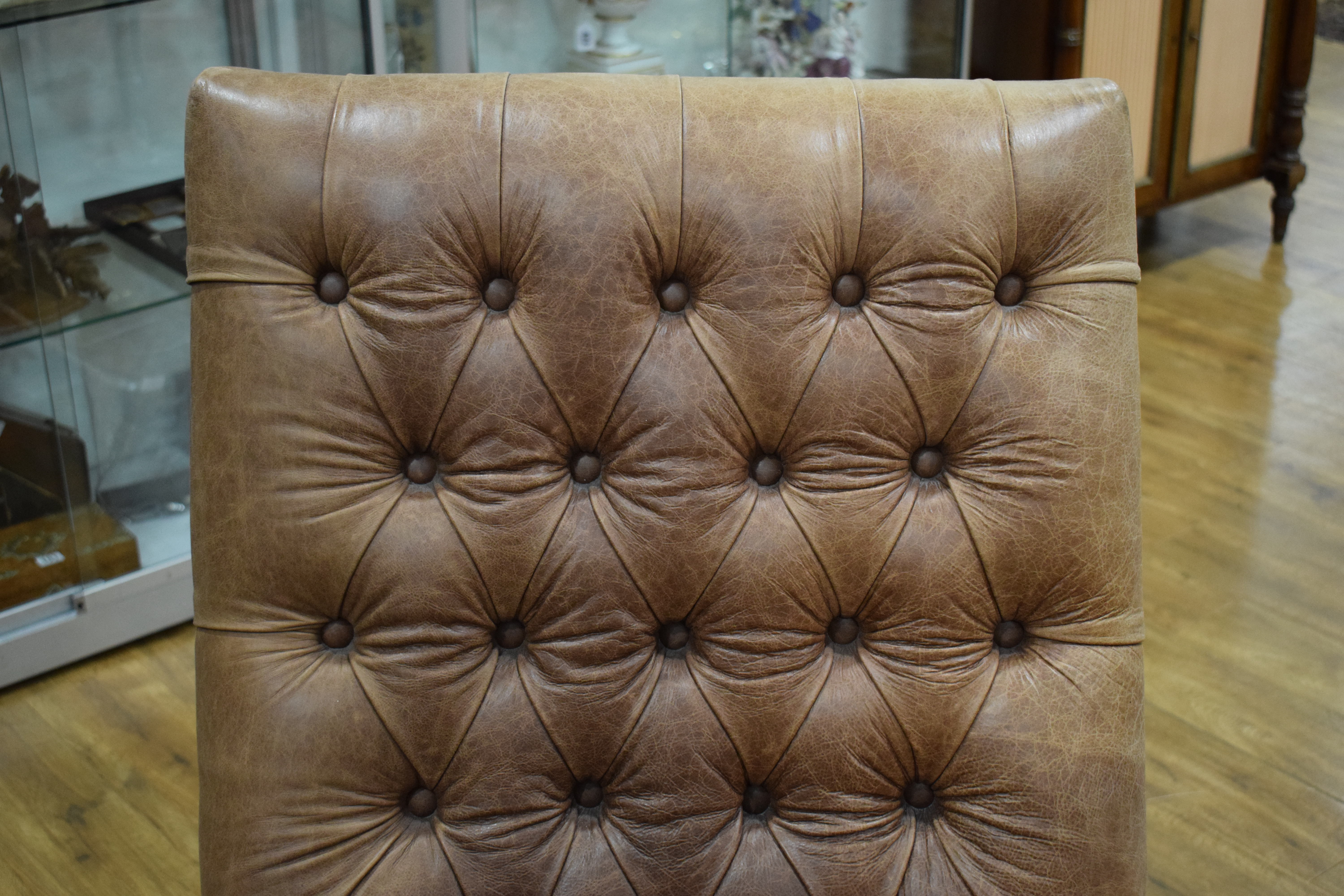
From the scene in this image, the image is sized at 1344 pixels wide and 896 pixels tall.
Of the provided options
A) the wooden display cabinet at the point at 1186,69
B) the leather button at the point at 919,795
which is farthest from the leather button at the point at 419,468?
the wooden display cabinet at the point at 1186,69

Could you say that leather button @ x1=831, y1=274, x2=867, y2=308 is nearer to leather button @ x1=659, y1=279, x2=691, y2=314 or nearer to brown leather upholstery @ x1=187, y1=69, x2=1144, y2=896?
brown leather upholstery @ x1=187, y1=69, x2=1144, y2=896

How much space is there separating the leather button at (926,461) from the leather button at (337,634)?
1.43ft

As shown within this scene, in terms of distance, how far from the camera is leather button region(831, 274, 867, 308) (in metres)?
1.01

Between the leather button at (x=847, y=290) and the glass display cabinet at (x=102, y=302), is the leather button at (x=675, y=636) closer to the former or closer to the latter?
Result: the leather button at (x=847, y=290)

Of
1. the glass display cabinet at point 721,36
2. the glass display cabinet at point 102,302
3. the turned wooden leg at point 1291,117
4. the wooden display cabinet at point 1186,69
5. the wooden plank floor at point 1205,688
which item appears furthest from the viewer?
the turned wooden leg at point 1291,117

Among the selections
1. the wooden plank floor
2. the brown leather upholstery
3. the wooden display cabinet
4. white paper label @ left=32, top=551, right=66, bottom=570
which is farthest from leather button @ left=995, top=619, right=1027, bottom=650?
the wooden display cabinet

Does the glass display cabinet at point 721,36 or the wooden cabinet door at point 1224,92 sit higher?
the glass display cabinet at point 721,36

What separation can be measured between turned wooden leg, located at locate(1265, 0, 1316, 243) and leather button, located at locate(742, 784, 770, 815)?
279 cm

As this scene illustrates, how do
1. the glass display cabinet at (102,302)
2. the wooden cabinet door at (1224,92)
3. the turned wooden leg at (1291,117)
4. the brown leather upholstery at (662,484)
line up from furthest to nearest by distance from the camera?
the turned wooden leg at (1291,117), the wooden cabinet door at (1224,92), the glass display cabinet at (102,302), the brown leather upholstery at (662,484)

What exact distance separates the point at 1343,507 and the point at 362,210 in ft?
6.61

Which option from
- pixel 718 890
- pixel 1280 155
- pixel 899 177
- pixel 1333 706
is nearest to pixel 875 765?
pixel 718 890

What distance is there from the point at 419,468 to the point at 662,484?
181mm

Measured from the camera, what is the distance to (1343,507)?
2389 millimetres

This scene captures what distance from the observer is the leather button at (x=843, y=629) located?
3.36 ft
